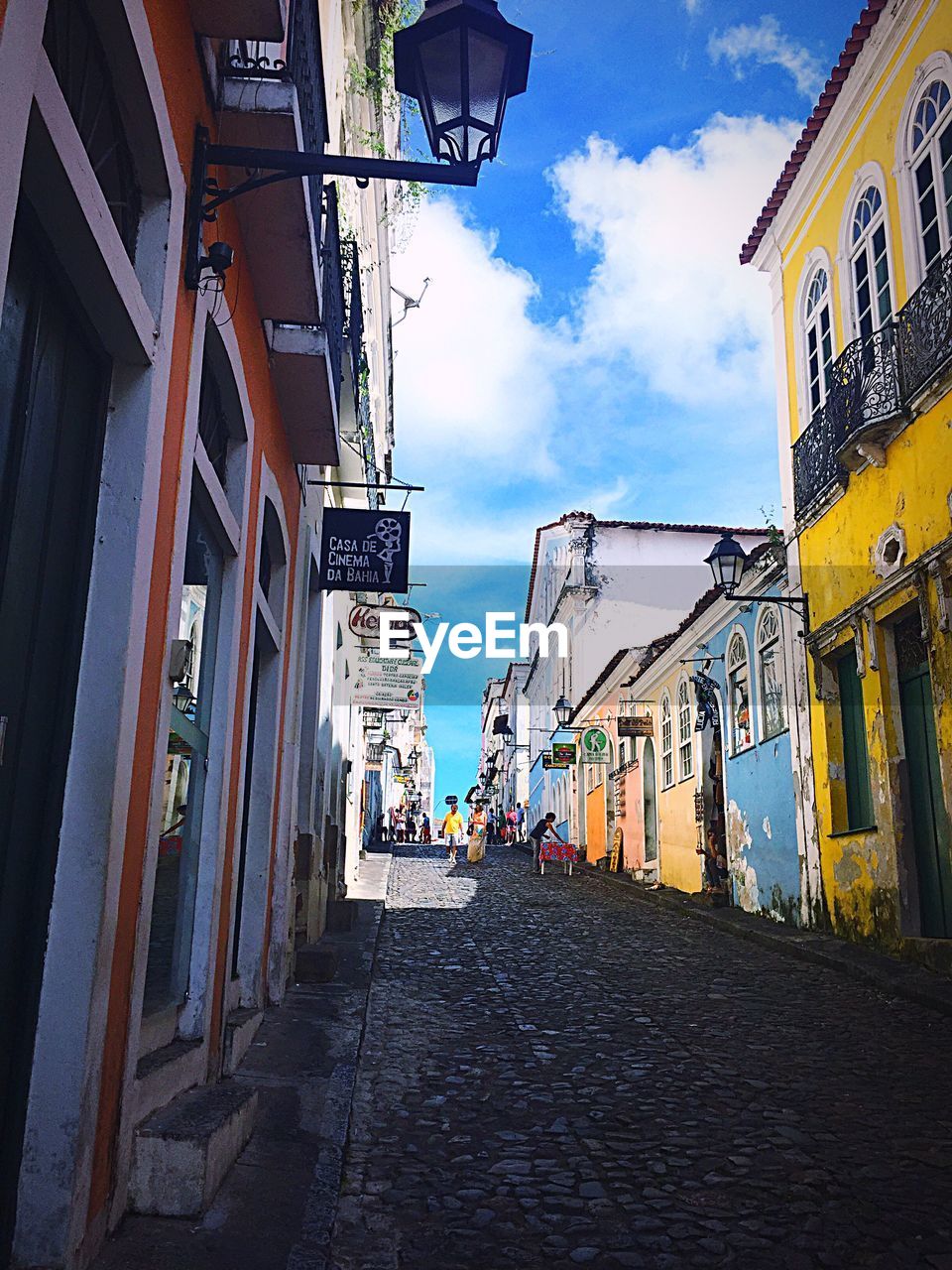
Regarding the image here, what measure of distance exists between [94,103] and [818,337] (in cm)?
1042

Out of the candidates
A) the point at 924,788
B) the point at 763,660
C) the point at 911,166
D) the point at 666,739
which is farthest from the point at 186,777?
the point at 666,739

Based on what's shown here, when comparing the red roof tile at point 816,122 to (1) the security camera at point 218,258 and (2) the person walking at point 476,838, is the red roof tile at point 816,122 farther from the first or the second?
(2) the person walking at point 476,838

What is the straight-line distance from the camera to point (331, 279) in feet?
23.7

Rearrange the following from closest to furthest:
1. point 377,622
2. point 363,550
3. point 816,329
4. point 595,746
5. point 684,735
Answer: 1. point 363,550
2. point 816,329
3. point 377,622
4. point 684,735
5. point 595,746

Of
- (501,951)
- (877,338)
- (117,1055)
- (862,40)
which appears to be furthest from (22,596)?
(862,40)

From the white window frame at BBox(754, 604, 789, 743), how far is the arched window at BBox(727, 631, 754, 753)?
1.45 feet

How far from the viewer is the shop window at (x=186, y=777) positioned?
457 centimetres

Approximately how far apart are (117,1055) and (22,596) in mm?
1456

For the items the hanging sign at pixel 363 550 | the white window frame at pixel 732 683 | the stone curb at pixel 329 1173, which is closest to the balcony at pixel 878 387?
the white window frame at pixel 732 683

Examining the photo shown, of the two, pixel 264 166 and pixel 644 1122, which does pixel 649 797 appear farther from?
pixel 264 166

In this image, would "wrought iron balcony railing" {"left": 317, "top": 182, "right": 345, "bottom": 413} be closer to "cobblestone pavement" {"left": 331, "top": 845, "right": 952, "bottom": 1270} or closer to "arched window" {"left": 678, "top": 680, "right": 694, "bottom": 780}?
"cobblestone pavement" {"left": 331, "top": 845, "right": 952, "bottom": 1270}

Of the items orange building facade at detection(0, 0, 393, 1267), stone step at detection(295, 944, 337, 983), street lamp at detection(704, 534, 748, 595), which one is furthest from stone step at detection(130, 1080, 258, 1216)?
street lamp at detection(704, 534, 748, 595)

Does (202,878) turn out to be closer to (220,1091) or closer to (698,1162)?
(220,1091)

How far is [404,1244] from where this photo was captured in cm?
348
